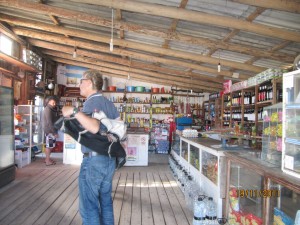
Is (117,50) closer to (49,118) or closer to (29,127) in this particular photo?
(49,118)

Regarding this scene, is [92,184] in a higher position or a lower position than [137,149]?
higher

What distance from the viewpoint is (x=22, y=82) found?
864cm

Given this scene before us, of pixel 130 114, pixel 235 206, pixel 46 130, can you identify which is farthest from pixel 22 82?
pixel 235 206

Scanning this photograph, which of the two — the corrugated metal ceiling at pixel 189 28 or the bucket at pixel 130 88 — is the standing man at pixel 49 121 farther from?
the bucket at pixel 130 88

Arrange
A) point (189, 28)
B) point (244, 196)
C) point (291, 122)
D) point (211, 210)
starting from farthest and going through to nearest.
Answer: point (189, 28)
point (211, 210)
point (244, 196)
point (291, 122)

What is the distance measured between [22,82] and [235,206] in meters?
8.05

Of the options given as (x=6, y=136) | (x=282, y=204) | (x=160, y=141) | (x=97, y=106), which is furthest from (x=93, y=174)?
(x=160, y=141)

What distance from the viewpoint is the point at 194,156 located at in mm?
4723

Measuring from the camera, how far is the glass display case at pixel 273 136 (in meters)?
2.36

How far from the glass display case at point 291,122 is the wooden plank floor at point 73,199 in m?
1.89

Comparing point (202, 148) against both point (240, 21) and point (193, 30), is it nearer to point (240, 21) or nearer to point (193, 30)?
point (240, 21)
